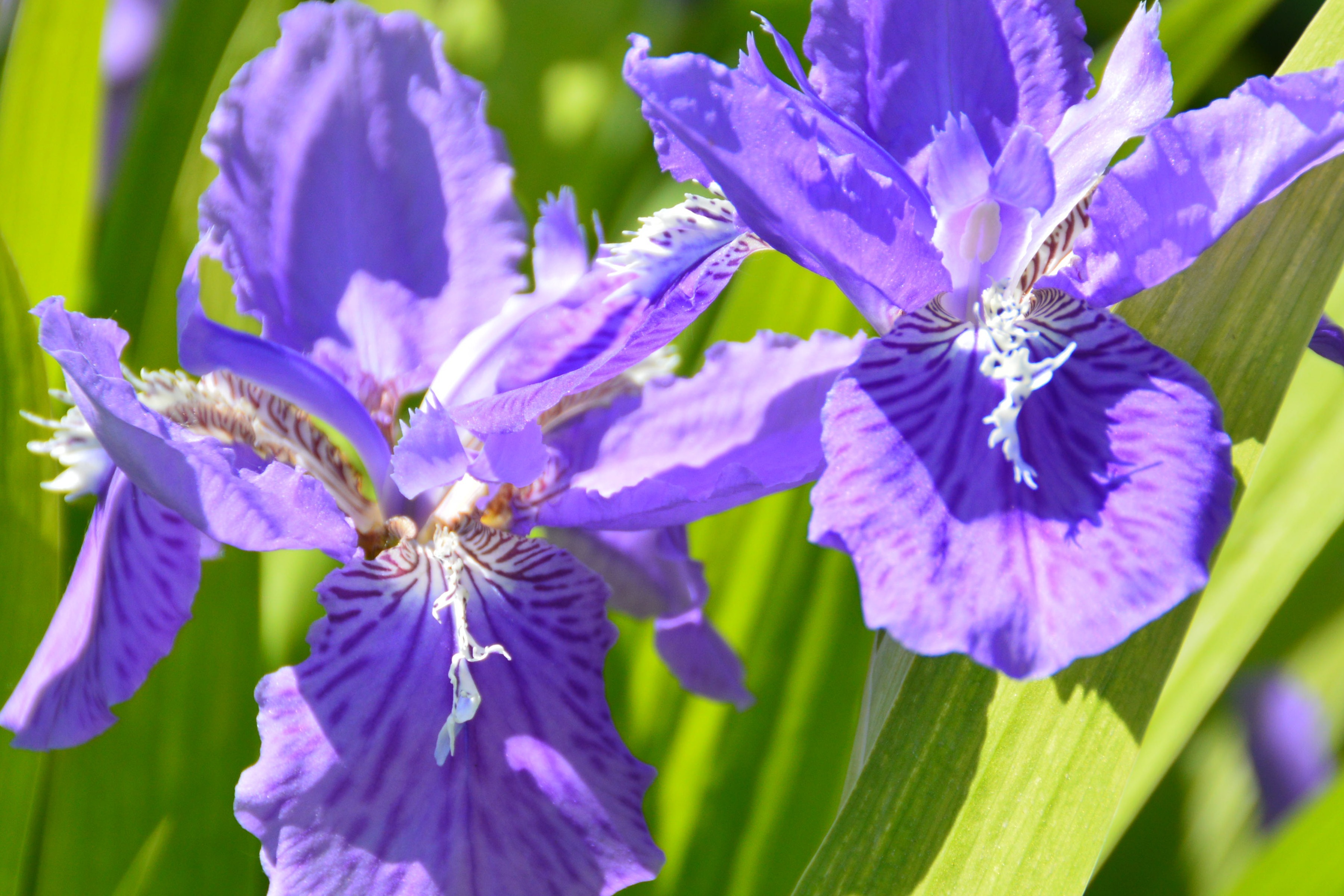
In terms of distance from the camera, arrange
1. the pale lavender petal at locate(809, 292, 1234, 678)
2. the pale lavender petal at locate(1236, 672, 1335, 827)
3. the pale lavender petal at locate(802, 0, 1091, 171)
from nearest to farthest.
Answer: the pale lavender petal at locate(809, 292, 1234, 678) → the pale lavender petal at locate(802, 0, 1091, 171) → the pale lavender petal at locate(1236, 672, 1335, 827)

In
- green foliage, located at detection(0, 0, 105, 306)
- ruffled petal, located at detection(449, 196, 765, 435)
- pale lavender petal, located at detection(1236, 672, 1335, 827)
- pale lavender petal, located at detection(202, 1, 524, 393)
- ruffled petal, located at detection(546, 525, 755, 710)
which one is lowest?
pale lavender petal, located at detection(1236, 672, 1335, 827)

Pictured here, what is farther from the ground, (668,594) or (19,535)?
(19,535)

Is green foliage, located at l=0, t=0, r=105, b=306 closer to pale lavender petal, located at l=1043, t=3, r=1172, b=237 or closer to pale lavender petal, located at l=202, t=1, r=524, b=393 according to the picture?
pale lavender petal, located at l=202, t=1, r=524, b=393

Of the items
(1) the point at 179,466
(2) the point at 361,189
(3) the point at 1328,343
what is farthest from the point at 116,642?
(3) the point at 1328,343

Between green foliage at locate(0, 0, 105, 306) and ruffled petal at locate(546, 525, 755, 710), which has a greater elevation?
green foliage at locate(0, 0, 105, 306)

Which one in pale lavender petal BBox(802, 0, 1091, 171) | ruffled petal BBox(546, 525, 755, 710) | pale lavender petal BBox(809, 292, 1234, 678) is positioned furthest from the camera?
ruffled petal BBox(546, 525, 755, 710)

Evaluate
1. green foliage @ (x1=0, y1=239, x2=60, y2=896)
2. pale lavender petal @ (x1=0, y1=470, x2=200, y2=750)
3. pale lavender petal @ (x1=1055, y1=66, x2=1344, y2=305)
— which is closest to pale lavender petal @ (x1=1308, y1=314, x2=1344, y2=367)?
pale lavender petal @ (x1=1055, y1=66, x2=1344, y2=305)

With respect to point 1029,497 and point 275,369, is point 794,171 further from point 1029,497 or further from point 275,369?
point 275,369

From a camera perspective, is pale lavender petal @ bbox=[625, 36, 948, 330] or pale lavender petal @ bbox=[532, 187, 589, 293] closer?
pale lavender petal @ bbox=[625, 36, 948, 330]
